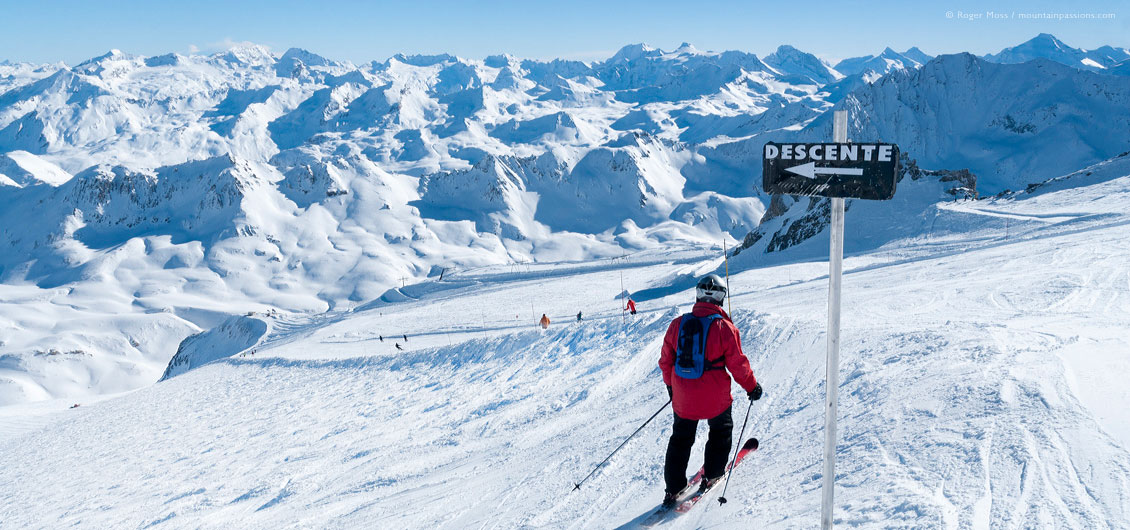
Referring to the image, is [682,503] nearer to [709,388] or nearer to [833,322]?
[709,388]

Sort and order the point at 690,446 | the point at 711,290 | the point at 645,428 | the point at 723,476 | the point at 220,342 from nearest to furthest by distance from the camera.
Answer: the point at 711,290, the point at 690,446, the point at 723,476, the point at 645,428, the point at 220,342

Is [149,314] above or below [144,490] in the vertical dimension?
below

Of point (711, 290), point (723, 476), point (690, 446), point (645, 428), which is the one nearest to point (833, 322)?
point (711, 290)

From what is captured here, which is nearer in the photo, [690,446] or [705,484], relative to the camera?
[690,446]

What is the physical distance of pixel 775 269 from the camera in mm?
33344

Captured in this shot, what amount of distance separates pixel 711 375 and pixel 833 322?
1878 millimetres

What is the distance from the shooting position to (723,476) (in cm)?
671

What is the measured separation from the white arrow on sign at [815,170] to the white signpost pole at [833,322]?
18 centimetres

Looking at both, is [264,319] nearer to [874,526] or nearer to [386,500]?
[386,500]

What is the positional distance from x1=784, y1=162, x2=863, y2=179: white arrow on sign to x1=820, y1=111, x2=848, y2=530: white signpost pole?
0.18 m

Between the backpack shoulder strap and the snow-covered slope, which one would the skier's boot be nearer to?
the snow-covered slope

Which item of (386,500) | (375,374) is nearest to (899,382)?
(386,500)

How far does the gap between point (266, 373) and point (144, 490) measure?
1375cm

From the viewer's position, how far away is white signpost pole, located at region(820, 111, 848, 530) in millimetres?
4031
